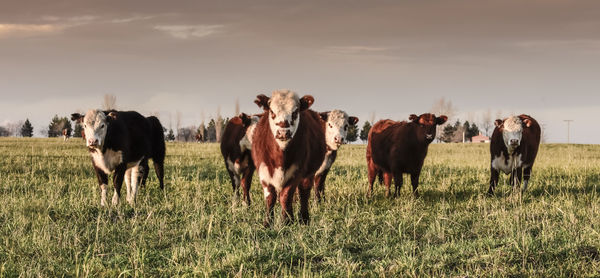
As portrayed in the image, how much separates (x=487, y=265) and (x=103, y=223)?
522 centimetres

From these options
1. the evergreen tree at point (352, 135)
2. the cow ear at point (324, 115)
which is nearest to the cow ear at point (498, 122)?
the cow ear at point (324, 115)

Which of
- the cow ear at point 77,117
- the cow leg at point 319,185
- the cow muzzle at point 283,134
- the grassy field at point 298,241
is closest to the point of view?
the grassy field at point 298,241

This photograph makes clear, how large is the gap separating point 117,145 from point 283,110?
4.43m

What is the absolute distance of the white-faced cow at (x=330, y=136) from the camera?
391 inches

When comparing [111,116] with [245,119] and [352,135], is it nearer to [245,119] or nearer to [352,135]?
[245,119]

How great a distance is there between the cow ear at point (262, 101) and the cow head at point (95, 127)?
357 centimetres

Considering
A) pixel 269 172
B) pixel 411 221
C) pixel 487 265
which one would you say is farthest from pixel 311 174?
pixel 487 265

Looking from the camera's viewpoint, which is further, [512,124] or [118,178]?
[512,124]

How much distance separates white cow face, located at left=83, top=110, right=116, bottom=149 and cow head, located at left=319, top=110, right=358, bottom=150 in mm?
4240

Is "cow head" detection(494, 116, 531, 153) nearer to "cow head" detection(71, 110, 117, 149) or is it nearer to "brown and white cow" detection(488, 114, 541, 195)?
"brown and white cow" detection(488, 114, 541, 195)

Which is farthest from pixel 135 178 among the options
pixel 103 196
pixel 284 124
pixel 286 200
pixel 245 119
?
pixel 284 124

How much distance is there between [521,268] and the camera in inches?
201

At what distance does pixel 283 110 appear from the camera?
652 cm

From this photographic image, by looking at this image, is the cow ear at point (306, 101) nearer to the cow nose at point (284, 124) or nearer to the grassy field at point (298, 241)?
the cow nose at point (284, 124)
